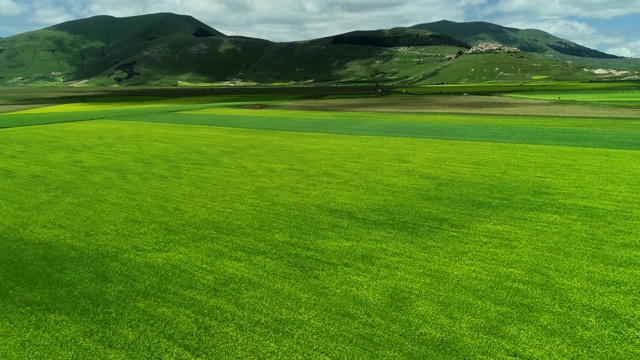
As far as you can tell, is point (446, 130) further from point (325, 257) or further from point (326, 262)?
point (326, 262)

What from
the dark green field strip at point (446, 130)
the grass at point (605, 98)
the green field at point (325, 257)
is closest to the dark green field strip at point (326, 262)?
the green field at point (325, 257)

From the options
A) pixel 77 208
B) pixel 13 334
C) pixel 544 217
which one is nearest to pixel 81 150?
pixel 77 208

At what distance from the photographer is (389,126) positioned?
49.2m

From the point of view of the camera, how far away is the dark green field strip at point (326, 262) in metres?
9.45

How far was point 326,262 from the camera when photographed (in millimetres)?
13258

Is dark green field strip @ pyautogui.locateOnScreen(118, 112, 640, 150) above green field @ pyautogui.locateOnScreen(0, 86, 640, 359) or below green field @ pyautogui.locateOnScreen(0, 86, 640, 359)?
above

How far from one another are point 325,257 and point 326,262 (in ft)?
1.20

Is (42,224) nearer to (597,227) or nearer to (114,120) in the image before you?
(597,227)

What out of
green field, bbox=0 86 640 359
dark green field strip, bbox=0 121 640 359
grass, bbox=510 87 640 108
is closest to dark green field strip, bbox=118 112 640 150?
green field, bbox=0 86 640 359

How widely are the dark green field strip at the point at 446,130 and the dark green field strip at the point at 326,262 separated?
1004 cm

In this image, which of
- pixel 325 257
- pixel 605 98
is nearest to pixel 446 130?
pixel 325 257

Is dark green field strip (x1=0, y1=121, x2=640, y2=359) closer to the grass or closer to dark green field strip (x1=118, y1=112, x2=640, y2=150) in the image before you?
dark green field strip (x1=118, y1=112, x2=640, y2=150)

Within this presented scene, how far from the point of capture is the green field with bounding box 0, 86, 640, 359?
9.48m

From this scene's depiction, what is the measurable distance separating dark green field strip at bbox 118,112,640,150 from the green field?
6.14m
